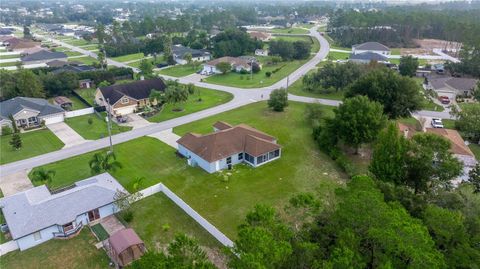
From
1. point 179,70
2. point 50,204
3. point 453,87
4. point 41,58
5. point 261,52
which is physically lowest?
point 179,70

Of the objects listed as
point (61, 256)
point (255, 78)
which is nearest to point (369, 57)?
point (255, 78)

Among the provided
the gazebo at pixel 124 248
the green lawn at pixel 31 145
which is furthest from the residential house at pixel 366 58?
the gazebo at pixel 124 248

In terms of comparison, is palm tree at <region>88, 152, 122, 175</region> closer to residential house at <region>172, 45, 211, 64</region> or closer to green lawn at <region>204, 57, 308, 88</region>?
green lawn at <region>204, 57, 308, 88</region>

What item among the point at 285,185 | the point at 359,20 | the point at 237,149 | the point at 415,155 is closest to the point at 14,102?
the point at 237,149

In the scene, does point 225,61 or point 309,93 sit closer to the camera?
point 309,93

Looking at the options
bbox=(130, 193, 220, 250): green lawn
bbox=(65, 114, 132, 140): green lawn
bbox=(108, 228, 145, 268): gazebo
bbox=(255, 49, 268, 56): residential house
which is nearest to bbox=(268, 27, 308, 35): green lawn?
bbox=(255, 49, 268, 56): residential house

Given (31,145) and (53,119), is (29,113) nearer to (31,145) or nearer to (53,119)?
(53,119)

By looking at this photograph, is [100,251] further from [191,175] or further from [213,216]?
[191,175]
